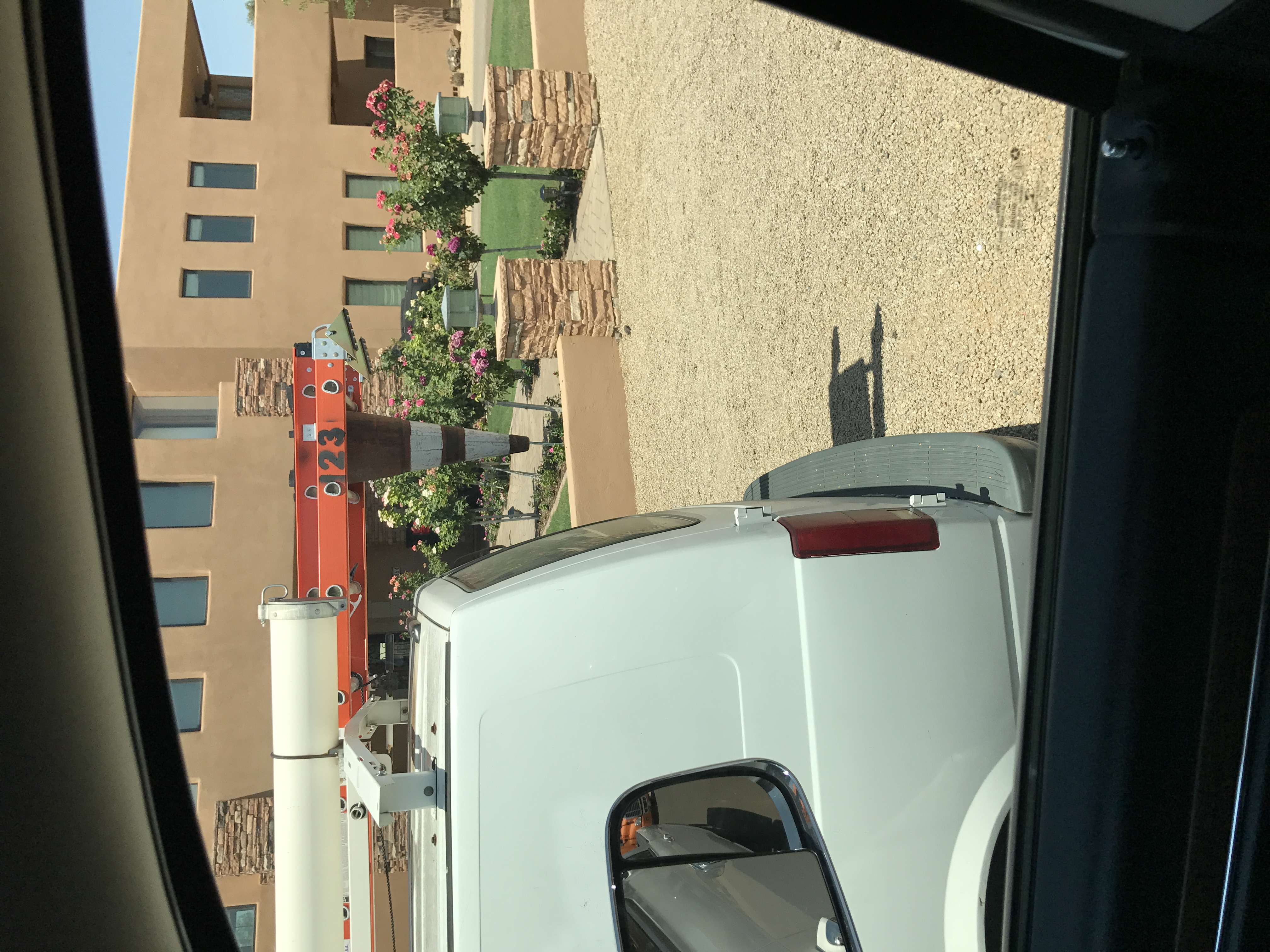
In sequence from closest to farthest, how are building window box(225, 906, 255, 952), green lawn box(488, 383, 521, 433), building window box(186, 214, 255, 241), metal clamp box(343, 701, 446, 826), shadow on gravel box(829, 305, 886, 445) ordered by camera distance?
metal clamp box(343, 701, 446, 826) < building window box(225, 906, 255, 952) < shadow on gravel box(829, 305, 886, 445) < green lawn box(488, 383, 521, 433) < building window box(186, 214, 255, 241)

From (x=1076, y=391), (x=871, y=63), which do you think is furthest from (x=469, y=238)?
(x=1076, y=391)

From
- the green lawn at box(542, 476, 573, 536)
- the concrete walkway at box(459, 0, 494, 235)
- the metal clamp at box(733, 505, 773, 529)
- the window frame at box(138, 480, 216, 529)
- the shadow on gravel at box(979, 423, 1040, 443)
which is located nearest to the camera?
the metal clamp at box(733, 505, 773, 529)

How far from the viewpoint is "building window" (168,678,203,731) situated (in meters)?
1.11

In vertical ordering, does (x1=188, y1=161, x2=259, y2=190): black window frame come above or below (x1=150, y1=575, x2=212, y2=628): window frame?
above

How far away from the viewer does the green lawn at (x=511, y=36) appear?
13.1 meters

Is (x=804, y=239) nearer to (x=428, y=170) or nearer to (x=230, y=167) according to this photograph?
(x=428, y=170)

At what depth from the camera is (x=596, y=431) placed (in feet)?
30.8

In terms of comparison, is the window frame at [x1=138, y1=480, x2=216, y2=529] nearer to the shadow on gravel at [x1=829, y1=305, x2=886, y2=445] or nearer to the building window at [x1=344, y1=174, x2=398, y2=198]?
the shadow on gravel at [x1=829, y1=305, x2=886, y2=445]

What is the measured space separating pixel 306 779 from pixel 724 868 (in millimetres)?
1929

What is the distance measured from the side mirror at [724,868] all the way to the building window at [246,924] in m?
2.24

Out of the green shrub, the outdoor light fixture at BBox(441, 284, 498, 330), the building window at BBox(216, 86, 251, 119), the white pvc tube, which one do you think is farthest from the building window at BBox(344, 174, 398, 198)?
the white pvc tube

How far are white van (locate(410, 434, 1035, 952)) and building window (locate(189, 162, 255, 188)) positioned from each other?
18819 mm

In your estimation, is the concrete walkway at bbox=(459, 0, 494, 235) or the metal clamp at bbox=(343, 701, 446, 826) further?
the concrete walkway at bbox=(459, 0, 494, 235)

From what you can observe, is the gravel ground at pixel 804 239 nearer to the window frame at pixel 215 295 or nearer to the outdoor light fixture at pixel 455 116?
the outdoor light fixture at pixel 455 116
